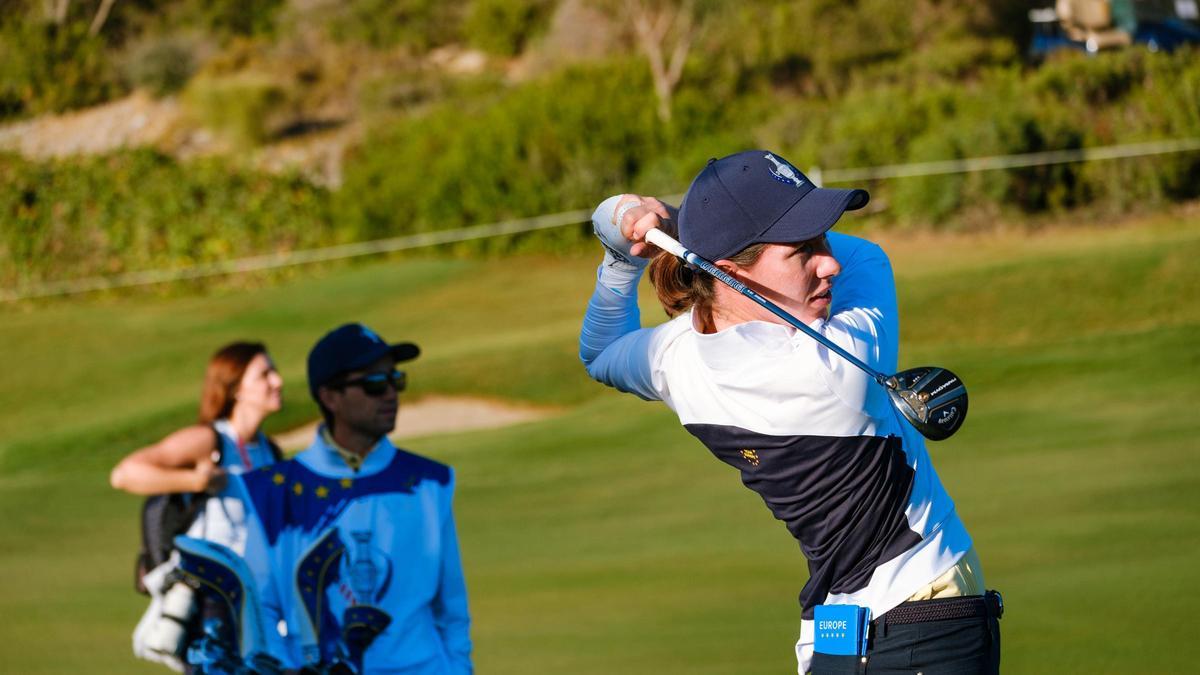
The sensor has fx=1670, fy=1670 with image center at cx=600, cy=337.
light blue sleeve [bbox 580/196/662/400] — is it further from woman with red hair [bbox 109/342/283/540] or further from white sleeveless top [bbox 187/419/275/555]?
woman with red hair [bbox 109/342/283/540]

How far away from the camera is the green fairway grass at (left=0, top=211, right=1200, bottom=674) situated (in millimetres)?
7547

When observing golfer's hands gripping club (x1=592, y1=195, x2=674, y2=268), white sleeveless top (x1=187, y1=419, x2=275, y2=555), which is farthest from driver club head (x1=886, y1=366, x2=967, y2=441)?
white sleeveless top (x1=187, y1=419, x2=275, y2=555)

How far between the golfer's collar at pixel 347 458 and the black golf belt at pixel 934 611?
1.91 m

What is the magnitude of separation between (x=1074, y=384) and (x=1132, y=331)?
296 cm

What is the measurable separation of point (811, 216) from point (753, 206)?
112mm

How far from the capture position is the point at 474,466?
13750 millimetres

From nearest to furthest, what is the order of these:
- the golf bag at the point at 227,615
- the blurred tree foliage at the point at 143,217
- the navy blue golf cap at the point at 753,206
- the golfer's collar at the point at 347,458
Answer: the navy blue golf cap at the point at 753,206 < the golf bag at the point at 227,615 < the golfer's collar at the point at 347,458 < the blurred tree foliage at the point at 143,217

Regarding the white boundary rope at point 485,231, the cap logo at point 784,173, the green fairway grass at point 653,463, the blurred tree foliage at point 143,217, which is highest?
the blurred tree foliage at point 143,217

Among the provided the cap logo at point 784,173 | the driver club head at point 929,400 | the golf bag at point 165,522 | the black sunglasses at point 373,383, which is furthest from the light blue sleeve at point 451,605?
the driver club head at point 929,400

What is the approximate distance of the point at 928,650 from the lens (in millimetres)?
3215

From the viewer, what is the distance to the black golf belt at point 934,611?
3221 mm

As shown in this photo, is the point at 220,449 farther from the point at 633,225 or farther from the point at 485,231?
the point at 485,231

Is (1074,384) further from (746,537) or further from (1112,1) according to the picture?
(1112,1)

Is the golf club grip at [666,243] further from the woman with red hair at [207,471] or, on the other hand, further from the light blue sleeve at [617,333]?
the woman with red hair at [207,471]
